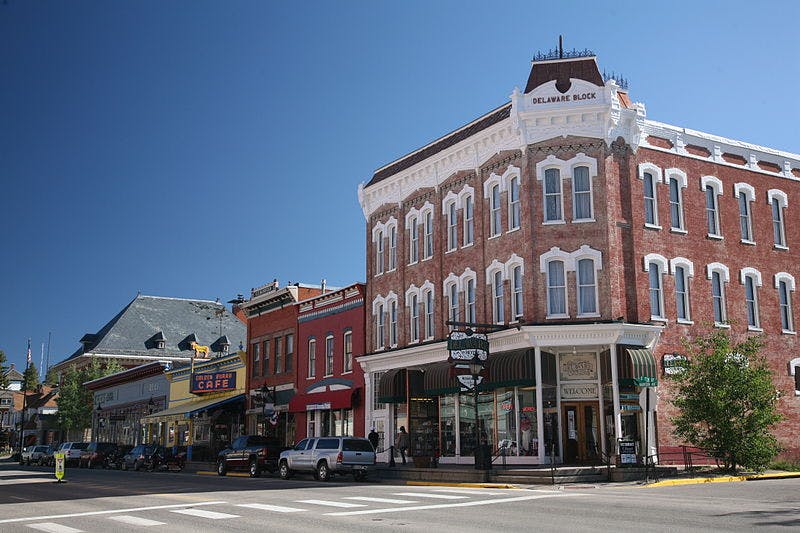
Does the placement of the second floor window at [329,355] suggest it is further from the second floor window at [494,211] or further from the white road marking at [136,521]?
the white road marking at [136,521]

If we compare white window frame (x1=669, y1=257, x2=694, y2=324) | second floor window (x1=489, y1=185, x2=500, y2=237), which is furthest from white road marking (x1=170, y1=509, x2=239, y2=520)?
white window frame (x1=669, y1=257, x2=694, y2=324)

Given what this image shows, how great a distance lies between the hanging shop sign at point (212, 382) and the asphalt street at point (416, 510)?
28196 mm

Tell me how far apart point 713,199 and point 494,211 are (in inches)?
341

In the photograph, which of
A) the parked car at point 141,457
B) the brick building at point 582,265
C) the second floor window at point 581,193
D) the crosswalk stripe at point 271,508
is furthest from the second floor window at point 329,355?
the crosswalk stripe at point 271,508

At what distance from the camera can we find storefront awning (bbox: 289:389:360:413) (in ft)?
131

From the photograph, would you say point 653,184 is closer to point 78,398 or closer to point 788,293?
point 788,293

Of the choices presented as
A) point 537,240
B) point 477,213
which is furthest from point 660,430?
point 477,213

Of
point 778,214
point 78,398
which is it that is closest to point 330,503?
point 778,214

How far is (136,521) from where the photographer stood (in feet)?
51.1

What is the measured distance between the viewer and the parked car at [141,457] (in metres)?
43.6

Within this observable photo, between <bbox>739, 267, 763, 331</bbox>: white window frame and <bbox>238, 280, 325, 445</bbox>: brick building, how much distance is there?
76.1 feet

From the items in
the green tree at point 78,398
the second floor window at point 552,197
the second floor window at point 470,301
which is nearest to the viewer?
the second floor window at point 552,197

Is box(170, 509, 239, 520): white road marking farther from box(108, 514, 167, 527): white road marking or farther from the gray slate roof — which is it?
the gray slate roof

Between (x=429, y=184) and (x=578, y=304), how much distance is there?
10.2 metres
